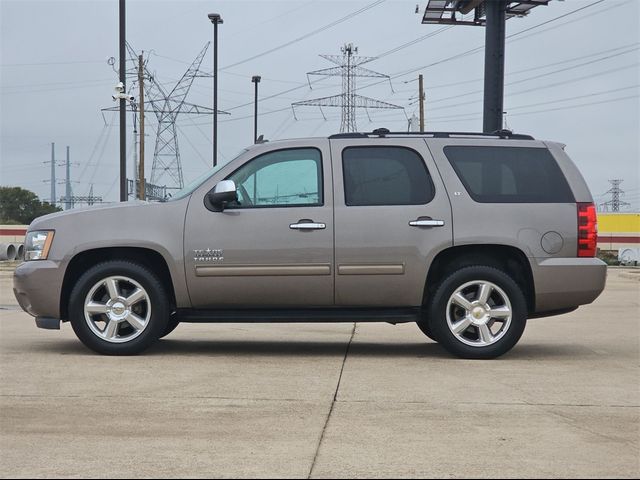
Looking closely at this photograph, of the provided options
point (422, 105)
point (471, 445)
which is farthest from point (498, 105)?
point (422, 105)

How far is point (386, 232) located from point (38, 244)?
10.3ft

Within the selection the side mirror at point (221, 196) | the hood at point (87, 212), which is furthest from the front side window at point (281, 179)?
the hood at point (87, 212)

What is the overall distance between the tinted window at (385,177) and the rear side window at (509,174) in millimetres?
345

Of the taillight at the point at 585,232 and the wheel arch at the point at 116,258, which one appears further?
the wheel arch at the point at 116,258

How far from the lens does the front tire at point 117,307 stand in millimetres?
7918

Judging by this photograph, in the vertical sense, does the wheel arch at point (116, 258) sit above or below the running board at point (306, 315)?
above

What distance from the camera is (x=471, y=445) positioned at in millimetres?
4832

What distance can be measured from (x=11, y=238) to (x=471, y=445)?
5028cm

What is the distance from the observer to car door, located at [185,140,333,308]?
7.89 m

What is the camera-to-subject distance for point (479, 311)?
313 inches

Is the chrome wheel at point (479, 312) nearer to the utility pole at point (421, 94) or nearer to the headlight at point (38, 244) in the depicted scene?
the headlight at point (38, 244)

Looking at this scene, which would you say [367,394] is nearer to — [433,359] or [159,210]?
[433,359]

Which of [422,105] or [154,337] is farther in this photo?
[422,105]

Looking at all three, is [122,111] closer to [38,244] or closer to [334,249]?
[38,244]
